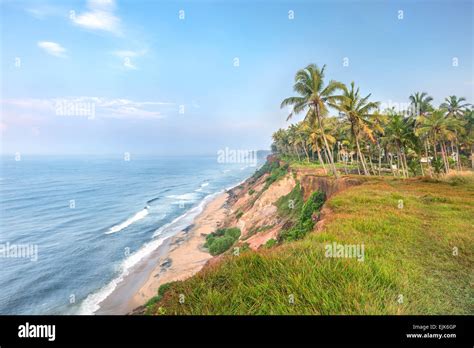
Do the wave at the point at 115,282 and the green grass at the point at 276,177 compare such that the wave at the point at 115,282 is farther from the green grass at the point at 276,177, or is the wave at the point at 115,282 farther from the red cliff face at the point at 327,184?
the green grass at the point at 276,177

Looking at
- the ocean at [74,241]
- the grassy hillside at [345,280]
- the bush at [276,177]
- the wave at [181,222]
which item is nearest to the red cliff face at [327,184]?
the grassy hillside at [345,280]

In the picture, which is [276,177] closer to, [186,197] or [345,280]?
[186,197]

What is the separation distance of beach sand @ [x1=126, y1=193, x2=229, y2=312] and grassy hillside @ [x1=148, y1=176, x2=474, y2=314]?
8901 millimetres

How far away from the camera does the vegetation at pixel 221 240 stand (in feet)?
57.4

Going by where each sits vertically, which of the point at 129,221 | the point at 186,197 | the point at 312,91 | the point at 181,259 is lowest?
the point at 181,259

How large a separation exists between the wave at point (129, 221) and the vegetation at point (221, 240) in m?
10.9

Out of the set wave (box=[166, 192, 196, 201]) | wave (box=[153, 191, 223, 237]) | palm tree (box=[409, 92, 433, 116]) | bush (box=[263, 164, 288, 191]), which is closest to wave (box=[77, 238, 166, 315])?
wave (box=[153, 191, 223, 237])

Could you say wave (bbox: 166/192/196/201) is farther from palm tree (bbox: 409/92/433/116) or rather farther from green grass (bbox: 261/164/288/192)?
palm tree (bbox: 409/92/433/116)

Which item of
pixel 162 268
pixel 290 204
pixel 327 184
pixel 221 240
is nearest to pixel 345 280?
pixel 327 184

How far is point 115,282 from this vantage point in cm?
1429

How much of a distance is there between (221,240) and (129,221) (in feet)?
47.5
